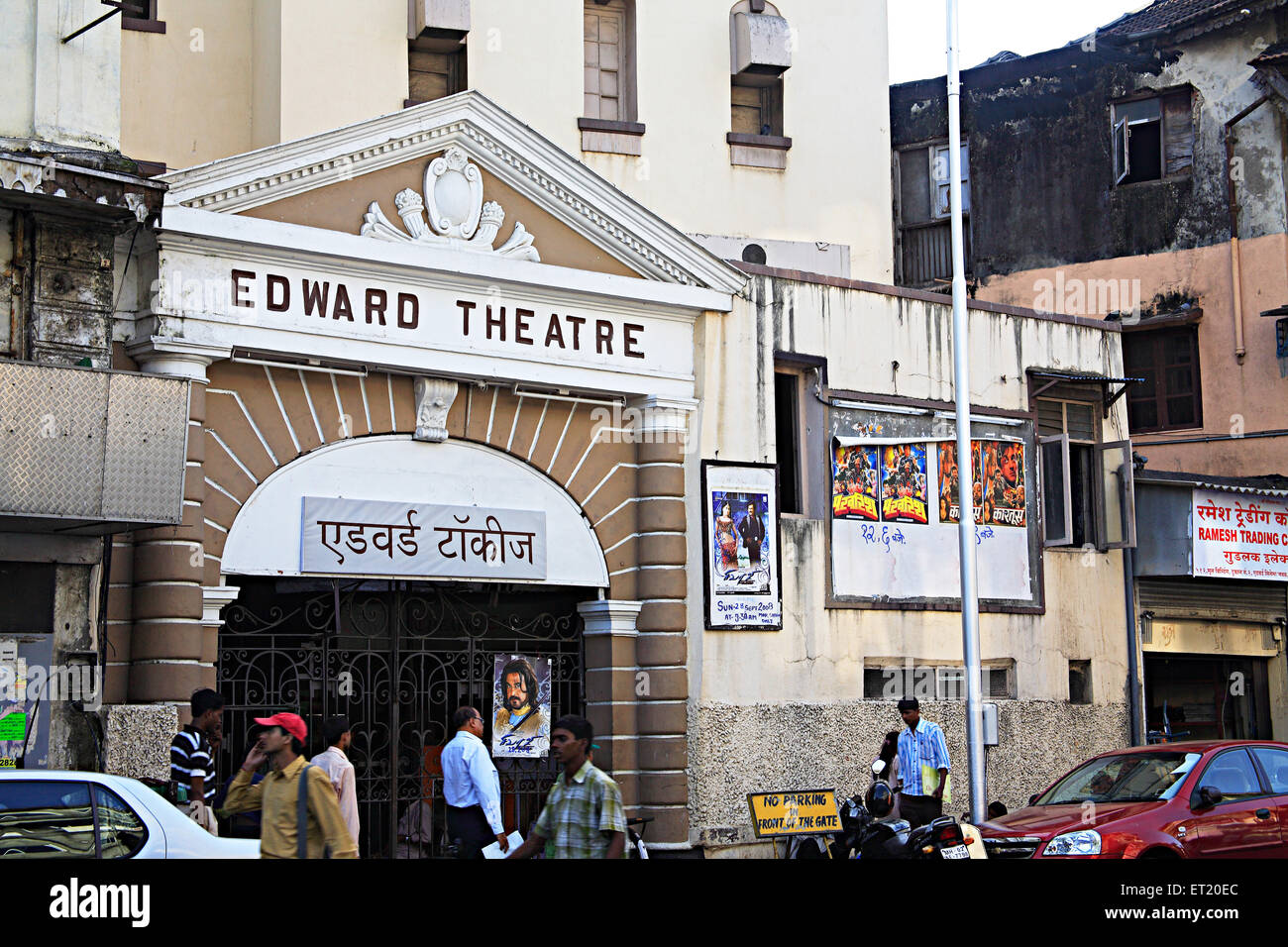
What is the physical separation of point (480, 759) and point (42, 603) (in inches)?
148

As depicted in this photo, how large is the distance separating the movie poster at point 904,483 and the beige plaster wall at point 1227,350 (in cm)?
915

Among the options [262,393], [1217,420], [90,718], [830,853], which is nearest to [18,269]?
[262,393]

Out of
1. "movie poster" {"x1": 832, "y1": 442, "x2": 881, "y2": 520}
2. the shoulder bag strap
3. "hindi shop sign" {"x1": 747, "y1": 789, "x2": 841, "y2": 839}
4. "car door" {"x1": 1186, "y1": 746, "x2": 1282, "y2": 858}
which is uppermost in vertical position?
"movie poster" {"x1": 832, "y1": 442, "x2": 881, "y2": 520}

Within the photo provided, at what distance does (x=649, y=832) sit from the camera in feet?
51.5

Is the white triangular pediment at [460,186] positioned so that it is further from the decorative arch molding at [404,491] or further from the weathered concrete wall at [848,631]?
the decorative arch molding at [404,491]

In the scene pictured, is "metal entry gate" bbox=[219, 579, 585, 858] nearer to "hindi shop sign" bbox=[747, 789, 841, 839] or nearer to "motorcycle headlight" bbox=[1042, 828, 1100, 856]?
"hindi shop sign" bbox=[747, 789, 841, 839]

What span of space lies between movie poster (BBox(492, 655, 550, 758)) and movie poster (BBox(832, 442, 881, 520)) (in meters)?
3.81

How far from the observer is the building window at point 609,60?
850 inches

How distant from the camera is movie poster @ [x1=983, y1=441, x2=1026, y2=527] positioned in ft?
61.8

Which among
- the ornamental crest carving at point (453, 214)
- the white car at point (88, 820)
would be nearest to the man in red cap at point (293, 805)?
the white car at point (88, 820)

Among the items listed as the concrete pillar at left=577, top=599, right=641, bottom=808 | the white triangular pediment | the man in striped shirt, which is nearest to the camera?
the man in striped shirt

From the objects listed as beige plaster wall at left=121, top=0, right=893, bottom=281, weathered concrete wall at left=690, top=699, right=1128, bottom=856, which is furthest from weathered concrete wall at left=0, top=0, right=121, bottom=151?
weathered concrete wall at left=690, top=699, right=1128, bottom=856

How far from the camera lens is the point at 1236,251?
25.3 meters

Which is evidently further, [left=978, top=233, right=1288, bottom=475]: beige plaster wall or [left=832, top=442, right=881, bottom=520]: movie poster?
[left=978, top=233, right=1288, bottom=475]: beige plaster wall
